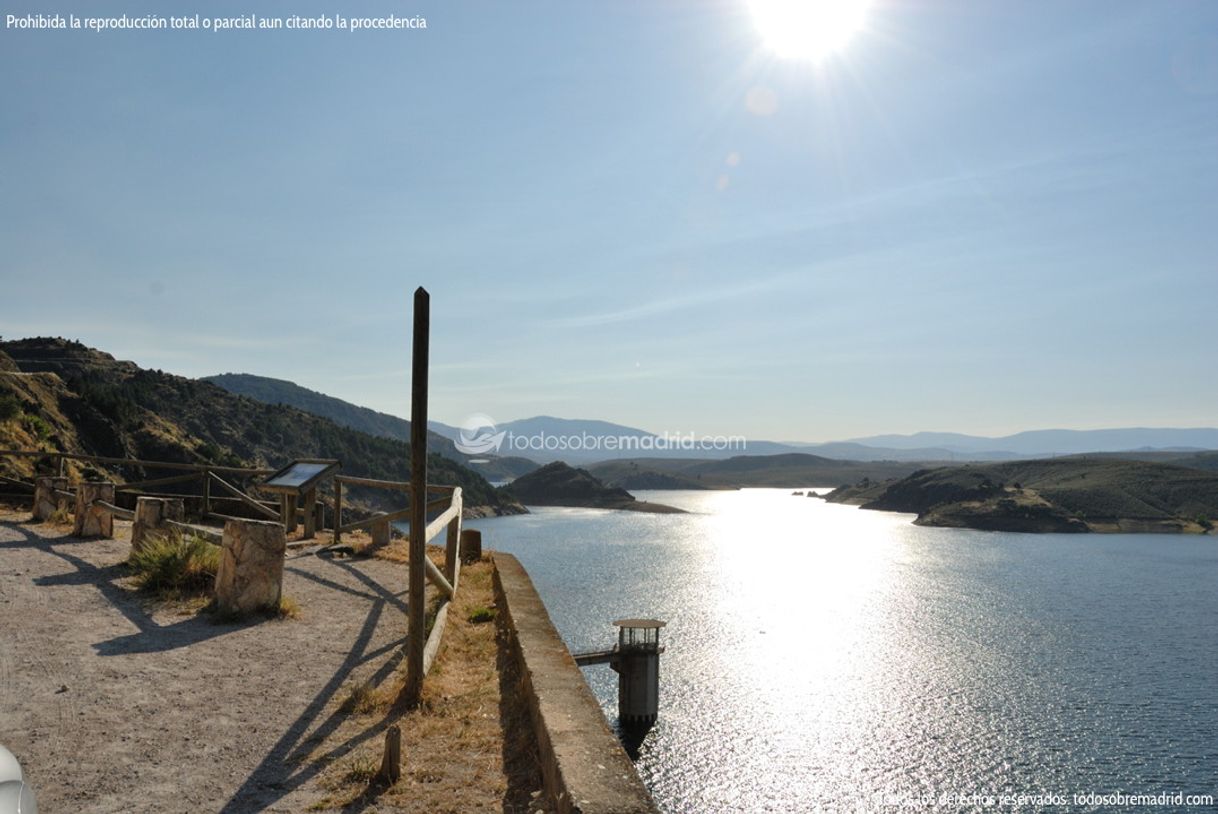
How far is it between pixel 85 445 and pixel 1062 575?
106 m

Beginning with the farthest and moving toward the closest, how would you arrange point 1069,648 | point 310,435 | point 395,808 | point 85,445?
point 310,435 < point 85,445 < point 1069,648 < point 395,808

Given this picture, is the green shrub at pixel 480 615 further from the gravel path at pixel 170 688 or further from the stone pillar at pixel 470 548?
the stone pillar at pixel 470 548

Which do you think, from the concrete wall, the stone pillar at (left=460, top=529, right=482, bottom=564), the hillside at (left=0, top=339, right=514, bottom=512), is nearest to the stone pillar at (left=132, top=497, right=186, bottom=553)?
the stone pillar at (left=460, top=529, right=482, bottom=564)

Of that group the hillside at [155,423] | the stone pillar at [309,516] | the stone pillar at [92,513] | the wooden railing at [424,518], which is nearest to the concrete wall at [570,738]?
the wooden railing at [424,518]

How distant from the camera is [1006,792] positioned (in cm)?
3238

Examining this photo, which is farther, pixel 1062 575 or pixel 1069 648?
pixel 1062 575

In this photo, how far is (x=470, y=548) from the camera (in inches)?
571

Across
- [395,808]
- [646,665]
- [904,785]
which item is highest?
[395,808]

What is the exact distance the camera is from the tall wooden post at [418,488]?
21.1 ft

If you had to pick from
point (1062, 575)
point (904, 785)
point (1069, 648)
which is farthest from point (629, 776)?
point (1062, 575)

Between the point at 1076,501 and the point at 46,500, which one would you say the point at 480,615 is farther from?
the point at 1076,501

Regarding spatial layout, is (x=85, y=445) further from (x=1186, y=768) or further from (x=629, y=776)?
(x=1186, y=768)

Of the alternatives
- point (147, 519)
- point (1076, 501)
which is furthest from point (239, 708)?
point (1076, 501)

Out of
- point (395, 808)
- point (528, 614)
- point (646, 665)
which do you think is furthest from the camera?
point (646, 665)
